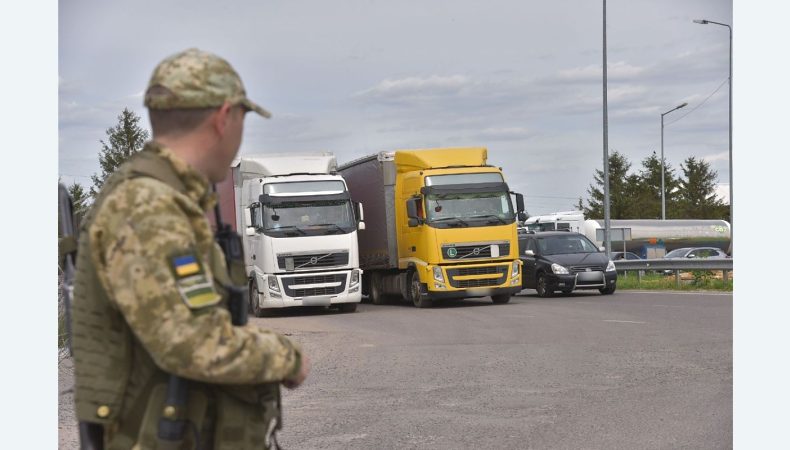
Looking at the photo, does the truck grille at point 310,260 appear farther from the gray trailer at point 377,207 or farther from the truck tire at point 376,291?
the truck tire at point 376,291

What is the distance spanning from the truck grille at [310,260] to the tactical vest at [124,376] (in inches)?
728

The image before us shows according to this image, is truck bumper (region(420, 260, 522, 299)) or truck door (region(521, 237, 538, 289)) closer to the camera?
truck bumper (region(420, 260, 522, 299))

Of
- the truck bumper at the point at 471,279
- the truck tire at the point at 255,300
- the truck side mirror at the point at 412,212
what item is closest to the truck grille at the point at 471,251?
the truck bumper at the point at 471,279

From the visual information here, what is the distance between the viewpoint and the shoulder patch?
2590 millimetres

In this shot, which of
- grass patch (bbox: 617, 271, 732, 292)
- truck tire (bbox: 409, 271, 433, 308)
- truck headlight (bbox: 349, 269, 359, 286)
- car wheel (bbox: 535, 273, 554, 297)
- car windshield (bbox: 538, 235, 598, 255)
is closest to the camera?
truck headlight (bbox: 349, 269, 359, 286)

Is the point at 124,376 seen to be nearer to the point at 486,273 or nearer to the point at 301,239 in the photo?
the point at 301,239

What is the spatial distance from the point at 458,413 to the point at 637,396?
1614 millimetres

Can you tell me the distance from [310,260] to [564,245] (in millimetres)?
7264

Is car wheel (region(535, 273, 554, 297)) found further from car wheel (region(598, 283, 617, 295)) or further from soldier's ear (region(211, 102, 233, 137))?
soldier's ear (region(211, 102, 233, 137))

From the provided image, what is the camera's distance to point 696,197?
48.8 metres

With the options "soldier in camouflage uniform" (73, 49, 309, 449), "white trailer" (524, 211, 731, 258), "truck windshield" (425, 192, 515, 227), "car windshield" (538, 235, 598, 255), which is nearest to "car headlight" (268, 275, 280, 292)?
"truck windshield" (425, 192, 515, 227)

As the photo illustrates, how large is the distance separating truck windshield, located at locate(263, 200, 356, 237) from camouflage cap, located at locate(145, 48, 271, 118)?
18520 millimetres
